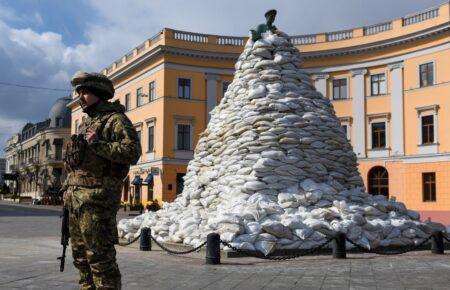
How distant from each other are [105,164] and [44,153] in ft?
215

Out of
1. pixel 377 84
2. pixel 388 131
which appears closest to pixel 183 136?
pixel 377 84

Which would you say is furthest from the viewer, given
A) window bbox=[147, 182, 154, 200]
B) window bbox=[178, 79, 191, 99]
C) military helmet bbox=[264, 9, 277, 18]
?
window bbox=[178, 79, 191, 99]

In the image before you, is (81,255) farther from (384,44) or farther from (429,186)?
(384,44)

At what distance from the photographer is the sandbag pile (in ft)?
34.4

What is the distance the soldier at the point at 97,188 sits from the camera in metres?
3.76

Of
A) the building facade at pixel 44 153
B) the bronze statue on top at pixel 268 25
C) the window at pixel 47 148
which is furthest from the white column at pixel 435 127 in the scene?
the window at pixel 47 148

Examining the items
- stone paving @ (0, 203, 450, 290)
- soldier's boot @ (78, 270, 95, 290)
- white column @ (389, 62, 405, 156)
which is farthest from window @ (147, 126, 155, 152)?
soldier's boot @ (78, 270, 95, 290)

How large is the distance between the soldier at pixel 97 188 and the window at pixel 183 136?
31912 mm

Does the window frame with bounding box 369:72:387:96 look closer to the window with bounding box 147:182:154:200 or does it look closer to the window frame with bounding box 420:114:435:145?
the window frame with bounding box 420:114:435:145

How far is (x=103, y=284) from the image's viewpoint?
3691 millimetres

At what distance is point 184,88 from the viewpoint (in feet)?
120

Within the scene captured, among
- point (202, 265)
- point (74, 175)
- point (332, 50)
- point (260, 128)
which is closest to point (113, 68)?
point (332, 50)

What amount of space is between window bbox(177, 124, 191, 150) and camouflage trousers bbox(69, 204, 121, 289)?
32044 mm

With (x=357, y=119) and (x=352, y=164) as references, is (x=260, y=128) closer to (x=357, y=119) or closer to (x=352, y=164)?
(x=352, y=164)
